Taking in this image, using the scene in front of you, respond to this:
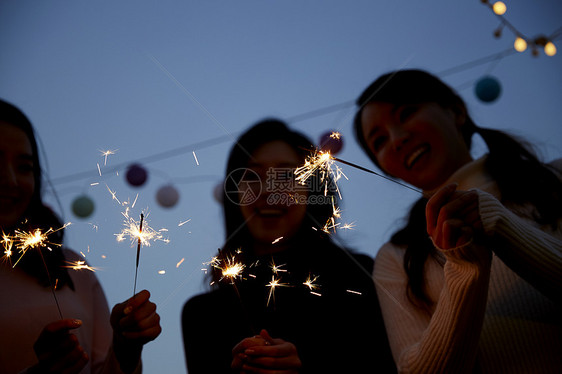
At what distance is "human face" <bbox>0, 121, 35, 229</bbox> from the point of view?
1.94 m

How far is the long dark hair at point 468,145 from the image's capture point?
64.3 inches

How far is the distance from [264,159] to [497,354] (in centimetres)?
139

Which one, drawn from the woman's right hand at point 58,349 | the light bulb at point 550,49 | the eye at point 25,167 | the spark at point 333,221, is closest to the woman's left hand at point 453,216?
the spark at point 333,221

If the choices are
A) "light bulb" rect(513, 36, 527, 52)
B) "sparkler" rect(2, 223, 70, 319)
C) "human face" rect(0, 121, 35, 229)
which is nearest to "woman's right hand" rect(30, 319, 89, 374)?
"sparkler" rect(2, 223, 70, 319)

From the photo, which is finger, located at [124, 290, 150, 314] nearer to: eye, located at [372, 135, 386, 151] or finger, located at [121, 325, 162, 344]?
finger, located at [121, 325, 162, 344]

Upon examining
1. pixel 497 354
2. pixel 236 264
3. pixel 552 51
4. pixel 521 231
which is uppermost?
pixel 552 51

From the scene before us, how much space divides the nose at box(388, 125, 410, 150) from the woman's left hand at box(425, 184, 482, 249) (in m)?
0.66

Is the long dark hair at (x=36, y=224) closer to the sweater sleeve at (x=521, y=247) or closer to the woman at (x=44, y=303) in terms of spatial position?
the woman at (x=44, y=303)

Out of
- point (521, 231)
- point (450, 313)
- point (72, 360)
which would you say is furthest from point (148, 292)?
point (521, 231)

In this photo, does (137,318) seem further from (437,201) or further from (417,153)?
(417,153)

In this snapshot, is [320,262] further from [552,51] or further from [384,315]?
[552,51]

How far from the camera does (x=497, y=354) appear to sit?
4.57 ft

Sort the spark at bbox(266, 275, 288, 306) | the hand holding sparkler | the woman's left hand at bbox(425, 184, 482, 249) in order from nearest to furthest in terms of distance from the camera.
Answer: the woman's left hand at bbox(425, 184, 482, 249) < the hand holding sparkler < the spark at bbox(266, 275, 288, 306)

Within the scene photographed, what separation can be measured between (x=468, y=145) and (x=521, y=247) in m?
0.98
